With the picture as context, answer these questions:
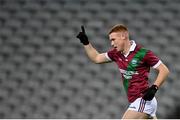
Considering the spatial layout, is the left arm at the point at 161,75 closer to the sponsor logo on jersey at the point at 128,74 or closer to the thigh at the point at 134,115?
the sponsor logo on jersey at the point at 128,74

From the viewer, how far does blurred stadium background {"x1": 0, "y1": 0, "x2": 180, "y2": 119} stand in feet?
29.0

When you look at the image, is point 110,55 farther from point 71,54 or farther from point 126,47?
point 71,54

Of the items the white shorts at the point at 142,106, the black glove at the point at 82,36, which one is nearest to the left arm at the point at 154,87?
the white shorts at the point at 142,106

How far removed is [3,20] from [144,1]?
89.2 inches

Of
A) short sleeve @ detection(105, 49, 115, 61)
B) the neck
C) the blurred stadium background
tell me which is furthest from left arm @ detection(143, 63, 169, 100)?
the blurred stadium background

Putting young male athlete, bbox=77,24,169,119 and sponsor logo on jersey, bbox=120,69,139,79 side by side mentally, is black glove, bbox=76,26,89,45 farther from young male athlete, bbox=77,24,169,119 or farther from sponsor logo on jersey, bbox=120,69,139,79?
sponsor logo on jersey, bbox=120,69,139,79

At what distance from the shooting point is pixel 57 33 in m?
9.46

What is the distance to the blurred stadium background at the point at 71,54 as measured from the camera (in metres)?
8.83

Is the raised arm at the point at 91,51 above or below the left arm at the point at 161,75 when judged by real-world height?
above

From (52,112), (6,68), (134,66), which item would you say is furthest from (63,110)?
(134,66)

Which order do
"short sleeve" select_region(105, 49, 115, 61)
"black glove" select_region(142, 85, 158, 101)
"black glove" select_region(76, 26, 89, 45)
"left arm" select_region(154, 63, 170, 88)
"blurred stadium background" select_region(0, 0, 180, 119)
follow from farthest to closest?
1. "blurred stadium background" select_region(0, 0, 180, 119)
2. "black glove" select_region(76, 26, 89, 45)
3. "short sleeve" select_region(105, 49, 115, 61)
4. "left arm" select_region(154, 63, 170, 88)
5. "black glove" select_region(142, 85, 158, 101)

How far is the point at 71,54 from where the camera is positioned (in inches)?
364

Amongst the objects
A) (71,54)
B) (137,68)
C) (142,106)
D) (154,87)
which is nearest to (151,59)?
(137,68)

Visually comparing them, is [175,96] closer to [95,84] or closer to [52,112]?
[95,84]
